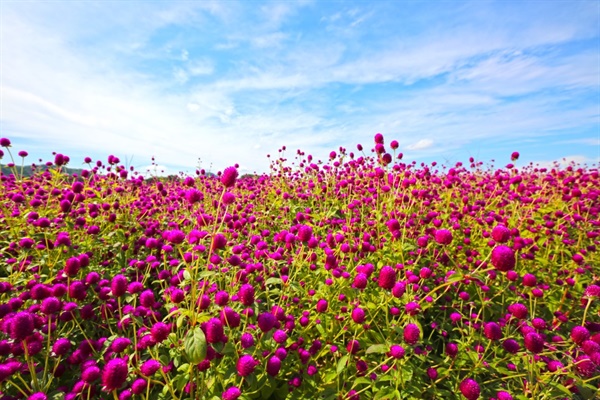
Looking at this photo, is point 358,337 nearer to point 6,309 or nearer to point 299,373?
point 299,373

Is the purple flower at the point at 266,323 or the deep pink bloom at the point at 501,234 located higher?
the deep pink bloom at the point at 501,234

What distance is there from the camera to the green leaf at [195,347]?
141 centimetres

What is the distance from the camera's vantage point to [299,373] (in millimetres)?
2234

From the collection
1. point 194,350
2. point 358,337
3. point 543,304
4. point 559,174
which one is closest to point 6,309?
point 194,350

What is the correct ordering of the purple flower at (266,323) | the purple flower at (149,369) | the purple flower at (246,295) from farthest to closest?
the purple flower at (246,295) < the purple flower at (266,323) < the purple flower at (149,369)

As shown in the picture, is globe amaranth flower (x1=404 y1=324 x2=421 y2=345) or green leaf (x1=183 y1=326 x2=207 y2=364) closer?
green leaf (x1=183 y1=326 x2=207 y2=364)

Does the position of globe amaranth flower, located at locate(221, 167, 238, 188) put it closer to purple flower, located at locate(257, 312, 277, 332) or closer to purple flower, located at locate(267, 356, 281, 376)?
purple flower, located at locate(257, 312, 277, 332)

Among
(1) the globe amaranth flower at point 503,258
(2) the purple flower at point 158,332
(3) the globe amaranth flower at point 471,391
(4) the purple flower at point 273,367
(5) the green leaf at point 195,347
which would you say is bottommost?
(3) the globe amaranth flower at point 471,391

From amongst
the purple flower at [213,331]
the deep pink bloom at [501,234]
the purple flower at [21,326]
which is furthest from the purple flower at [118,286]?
the deep pink bloom at [501,234]

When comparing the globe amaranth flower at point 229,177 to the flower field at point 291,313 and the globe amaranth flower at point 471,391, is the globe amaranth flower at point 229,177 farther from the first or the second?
the globe amaranth flower at point 471,391

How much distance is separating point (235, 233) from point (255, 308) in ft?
5.62

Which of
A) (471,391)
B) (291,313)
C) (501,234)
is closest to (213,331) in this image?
(291,313)

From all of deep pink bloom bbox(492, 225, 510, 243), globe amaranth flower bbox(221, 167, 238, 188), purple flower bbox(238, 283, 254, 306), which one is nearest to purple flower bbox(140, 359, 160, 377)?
purple flower bbox(238, 283, 254, 306)

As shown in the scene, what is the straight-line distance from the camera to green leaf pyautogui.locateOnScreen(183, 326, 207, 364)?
1.41 meters
